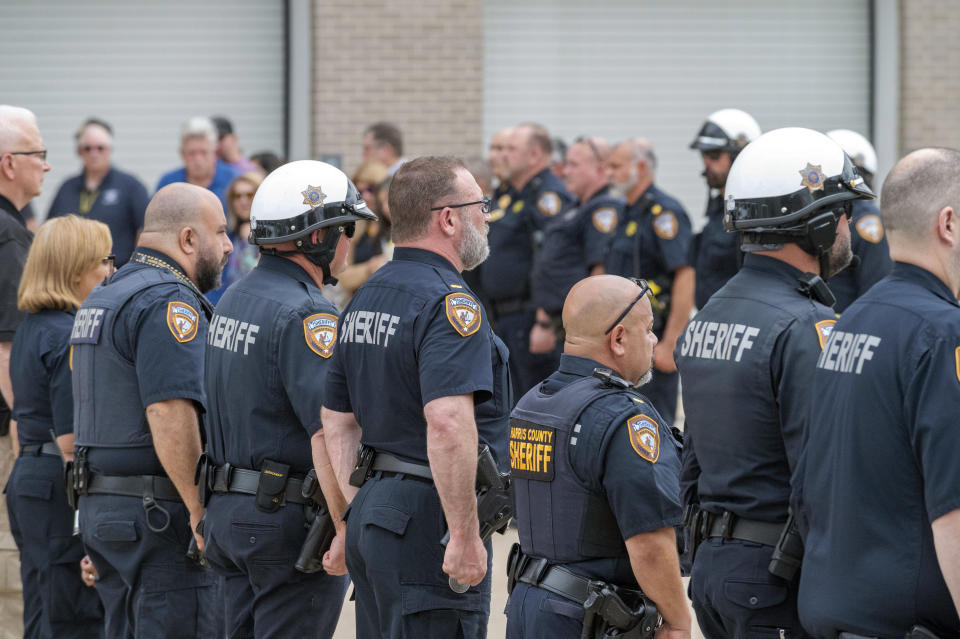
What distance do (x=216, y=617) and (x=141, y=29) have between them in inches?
389

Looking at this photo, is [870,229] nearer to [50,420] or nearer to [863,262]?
[863,262]

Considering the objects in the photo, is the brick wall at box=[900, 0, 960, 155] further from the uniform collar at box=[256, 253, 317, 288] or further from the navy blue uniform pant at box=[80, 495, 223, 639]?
the navy blue uniform pant at box=[80, 495, 223, 639]

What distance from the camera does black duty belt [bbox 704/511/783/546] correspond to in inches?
133

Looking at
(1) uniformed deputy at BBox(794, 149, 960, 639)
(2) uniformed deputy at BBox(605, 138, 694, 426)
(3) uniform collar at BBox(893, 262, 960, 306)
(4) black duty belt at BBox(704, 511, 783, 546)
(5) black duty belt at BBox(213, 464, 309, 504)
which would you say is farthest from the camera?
(2) uniformed deputy at BBox(605, 138, 694, 426)

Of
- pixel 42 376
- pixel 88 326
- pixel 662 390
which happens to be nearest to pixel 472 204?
pixel 88 326

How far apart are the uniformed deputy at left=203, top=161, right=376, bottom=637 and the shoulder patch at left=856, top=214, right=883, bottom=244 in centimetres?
315

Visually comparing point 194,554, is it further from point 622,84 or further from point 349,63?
point 622,84

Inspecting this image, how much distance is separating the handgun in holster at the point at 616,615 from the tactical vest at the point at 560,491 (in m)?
0.12

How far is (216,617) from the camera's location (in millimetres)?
4832

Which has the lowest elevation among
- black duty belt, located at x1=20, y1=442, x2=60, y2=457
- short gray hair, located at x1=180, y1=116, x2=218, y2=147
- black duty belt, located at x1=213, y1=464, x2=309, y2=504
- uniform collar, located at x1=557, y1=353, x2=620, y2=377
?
black duty belt, located at x1=20, y1=442, x2=60, y2=457

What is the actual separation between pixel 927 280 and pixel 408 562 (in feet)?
5.80

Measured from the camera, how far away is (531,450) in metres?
3.61

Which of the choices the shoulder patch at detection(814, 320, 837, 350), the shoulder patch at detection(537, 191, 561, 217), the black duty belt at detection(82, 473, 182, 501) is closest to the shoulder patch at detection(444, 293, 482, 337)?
the shoulder patch at detection(814, 320, 837, 350)

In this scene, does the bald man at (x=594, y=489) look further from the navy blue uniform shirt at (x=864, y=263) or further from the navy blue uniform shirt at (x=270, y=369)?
the navy blue uniform shirt at (x=864, y=263)
